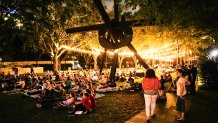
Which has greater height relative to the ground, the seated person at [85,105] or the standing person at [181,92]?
the standing person at [181,92]

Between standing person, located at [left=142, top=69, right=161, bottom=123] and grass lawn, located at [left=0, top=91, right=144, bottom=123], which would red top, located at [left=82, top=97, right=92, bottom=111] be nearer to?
grass lawn, located at [left=0, top=91, right=144, bottom=123]

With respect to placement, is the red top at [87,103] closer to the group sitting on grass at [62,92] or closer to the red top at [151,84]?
the group sitting on grass at [62,92]

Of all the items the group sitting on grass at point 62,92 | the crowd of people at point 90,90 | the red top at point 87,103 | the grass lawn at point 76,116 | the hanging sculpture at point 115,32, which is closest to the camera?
the crowd of people at point 90,90

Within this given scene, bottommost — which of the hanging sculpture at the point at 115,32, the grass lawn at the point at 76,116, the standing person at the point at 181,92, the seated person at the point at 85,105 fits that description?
the grass lawn at the point at 76,116

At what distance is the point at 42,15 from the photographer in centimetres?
755

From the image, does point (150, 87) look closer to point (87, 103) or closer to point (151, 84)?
point (151, 84)

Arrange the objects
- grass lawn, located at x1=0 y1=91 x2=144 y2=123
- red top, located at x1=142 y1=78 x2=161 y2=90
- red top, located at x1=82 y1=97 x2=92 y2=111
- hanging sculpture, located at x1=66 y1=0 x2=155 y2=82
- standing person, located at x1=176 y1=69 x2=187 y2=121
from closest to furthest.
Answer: red top, located at x1=142 y1=78 x2=161 y2=90 < standing person, located at x1=176 y1=69 x2=187 y2=121 < grass lawn, located at x1=0 y1=91 x2=144 y2=123 < red top, located at x1=82 y1=97 x2=92 y2=111 < hanging sculpture, located at x1=66 y1=0 x2=155 y2=82

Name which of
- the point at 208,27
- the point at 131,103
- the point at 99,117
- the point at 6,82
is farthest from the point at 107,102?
the point at 6,82

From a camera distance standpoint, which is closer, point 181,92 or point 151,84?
point 151,84

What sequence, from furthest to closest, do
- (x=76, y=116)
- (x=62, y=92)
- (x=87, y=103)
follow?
(x=62, y=92)
(x=87, y=103)
(x=76, y=116)

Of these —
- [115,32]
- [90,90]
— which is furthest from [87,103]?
[115,32]

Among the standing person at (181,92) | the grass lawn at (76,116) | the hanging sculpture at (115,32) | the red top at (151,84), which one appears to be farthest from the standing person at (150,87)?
the hanging sculpture at (115,32)

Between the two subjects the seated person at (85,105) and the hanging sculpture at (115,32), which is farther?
the hanging sculpture at (115,32)

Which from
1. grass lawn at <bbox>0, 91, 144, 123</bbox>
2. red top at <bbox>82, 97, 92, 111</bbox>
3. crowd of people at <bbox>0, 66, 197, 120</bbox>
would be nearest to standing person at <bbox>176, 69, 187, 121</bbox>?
crowd of people at <bbox>0, 66, 197, 120</bbox>
